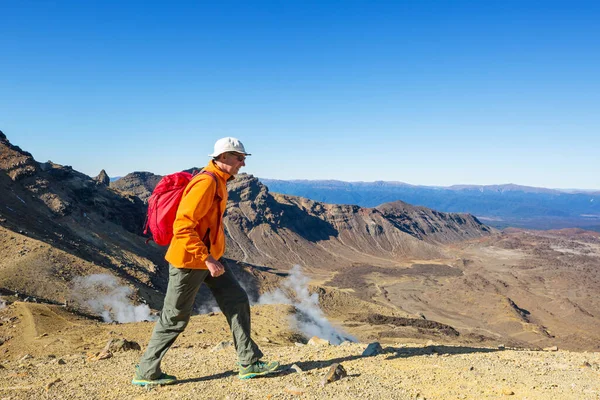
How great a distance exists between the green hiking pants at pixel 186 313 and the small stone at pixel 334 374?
0.79m

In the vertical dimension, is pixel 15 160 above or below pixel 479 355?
above

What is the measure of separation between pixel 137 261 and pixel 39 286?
12.1 m

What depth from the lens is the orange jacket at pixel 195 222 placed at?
13.0ft

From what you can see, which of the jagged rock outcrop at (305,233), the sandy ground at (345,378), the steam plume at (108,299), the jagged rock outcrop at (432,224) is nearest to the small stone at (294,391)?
the sandy ground at (345,378)

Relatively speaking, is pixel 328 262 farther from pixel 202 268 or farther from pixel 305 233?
pixel 202 268

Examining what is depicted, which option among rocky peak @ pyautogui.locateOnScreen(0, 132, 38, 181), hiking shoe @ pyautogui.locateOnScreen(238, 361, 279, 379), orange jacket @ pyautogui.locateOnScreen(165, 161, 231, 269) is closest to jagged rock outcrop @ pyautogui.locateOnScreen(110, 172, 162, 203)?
rocky peak @ pyautogui.locateOnScreen(0, 132, 38, 181)

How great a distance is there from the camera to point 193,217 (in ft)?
13.0

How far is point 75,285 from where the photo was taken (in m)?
19.3

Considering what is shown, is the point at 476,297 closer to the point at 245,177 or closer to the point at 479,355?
the point at 479,355

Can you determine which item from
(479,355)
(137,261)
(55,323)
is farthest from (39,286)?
(479,355)

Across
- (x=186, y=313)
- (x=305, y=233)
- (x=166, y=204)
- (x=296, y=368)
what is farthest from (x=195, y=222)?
(x=305, y=233)

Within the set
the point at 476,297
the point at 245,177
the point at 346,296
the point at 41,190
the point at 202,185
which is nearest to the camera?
the point at 202,185

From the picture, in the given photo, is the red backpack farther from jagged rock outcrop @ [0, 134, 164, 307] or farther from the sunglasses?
jagged rock outcrop @ [0, 134, 164, 307]

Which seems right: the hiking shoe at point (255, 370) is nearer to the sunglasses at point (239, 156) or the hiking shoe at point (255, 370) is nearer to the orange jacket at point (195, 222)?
the orange jacket at point (195, 222)
